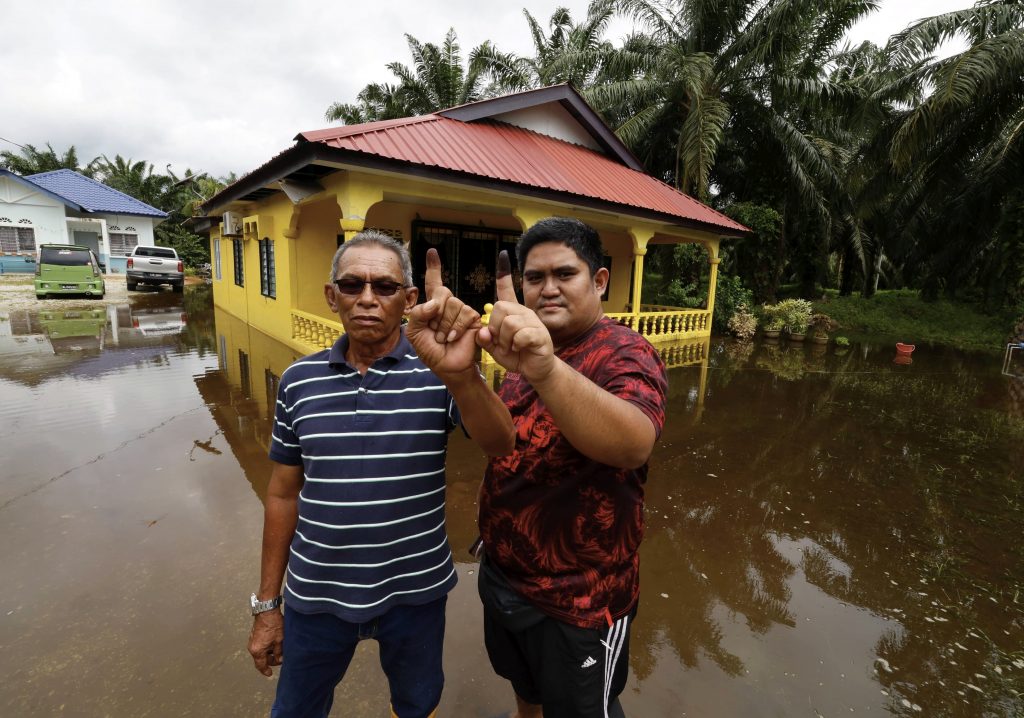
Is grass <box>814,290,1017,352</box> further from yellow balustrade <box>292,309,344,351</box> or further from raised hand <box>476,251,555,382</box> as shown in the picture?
raised hand <box>476,251,555,382</box>

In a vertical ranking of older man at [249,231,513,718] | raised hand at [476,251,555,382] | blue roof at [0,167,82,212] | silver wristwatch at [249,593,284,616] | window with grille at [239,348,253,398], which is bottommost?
window with grille at [239,348,253,398]

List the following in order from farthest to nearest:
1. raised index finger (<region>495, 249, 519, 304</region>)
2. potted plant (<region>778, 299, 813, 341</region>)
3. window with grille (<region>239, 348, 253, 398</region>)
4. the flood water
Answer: potted plant (<region>778, 299, 813, 341</region>) < window with grille (<region>239, 348, 253, 398</region>) < the flood water < raised index finger (<region>495, 249, 519, 304</region>)

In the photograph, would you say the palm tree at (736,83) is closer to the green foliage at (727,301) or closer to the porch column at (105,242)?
the green foliage at (727,301)

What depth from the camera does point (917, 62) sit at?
36.1 ft

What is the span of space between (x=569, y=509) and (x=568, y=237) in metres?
0.75

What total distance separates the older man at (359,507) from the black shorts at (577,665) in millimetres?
319

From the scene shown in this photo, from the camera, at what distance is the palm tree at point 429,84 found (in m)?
18.3

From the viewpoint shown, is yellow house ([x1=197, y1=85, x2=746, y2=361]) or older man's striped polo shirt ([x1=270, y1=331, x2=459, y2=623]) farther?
yellow house ([x1=197, y1=85, x2=746, y2=361])

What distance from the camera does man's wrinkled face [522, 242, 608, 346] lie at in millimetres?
1398

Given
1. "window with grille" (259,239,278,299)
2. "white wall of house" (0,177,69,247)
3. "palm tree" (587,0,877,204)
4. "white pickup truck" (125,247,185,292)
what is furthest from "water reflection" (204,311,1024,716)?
"white wall of house" (0,177,69,247)

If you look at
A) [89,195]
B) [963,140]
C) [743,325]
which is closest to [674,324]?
[743,325]

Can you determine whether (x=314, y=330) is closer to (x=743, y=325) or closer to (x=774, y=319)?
(x=743, y=325)

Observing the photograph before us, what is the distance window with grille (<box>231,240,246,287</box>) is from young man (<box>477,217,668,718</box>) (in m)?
12.6

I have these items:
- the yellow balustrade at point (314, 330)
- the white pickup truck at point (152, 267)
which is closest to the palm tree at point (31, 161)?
the white pickup truck at point (152, 267)
